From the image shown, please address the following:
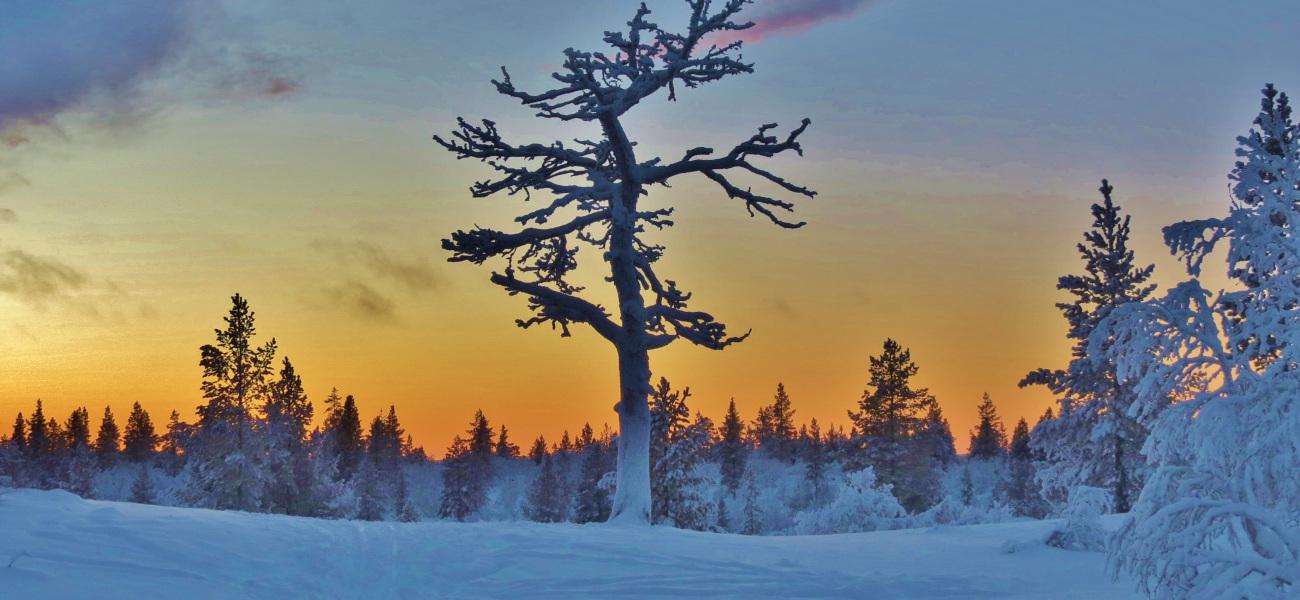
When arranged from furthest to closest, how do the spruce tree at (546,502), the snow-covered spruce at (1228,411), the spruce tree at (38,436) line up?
the spruce tree at (38,436) < the spruce tree at (546,502) < the snow-covered spruce at (1228,411)

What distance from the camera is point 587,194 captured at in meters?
21.5

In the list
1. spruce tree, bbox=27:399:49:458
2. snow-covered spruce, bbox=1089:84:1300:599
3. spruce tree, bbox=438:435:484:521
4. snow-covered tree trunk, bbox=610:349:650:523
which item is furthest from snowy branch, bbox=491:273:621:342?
spruce tree, bbox=27:399:49:458

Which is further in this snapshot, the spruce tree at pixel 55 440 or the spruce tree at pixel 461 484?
the spruce tree at pixel 55 440

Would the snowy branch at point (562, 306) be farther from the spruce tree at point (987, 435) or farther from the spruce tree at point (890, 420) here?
the spruce tree at point (987, 435)

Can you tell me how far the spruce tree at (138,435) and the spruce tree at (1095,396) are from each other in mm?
130025

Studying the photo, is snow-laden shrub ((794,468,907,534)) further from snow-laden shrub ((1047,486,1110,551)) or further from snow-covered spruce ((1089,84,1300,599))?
snow-covered spruce ((1089,84,1300,599))

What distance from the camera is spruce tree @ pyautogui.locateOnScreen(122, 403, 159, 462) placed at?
139 metres

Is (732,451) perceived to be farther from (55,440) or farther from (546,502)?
(55,440)

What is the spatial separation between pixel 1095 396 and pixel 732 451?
164 ft

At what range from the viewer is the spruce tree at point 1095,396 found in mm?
38406

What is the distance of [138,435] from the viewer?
140m

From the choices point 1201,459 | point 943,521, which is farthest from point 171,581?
point 943,521

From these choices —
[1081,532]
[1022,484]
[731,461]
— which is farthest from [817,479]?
[1081,532]

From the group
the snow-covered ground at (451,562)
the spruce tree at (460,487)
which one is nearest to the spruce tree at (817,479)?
the spruce tree at (460,487)
